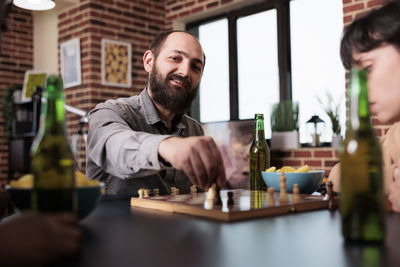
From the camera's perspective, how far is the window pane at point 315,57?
3355 mm

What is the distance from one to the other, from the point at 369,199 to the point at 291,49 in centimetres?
331

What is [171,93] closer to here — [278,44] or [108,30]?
[278,44]

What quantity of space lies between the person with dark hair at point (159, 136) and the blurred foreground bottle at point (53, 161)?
354mm

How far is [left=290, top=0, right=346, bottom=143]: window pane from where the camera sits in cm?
336

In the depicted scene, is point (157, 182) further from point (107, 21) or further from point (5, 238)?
point (107, 21)

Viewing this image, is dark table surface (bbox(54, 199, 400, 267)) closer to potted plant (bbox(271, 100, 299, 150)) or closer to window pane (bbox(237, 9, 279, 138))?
potted plant (bbox(271, 100, 299, 150))

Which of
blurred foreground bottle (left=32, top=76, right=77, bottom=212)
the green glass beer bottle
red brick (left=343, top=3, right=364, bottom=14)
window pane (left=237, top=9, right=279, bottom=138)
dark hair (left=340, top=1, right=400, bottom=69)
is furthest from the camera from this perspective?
window pane (left=237, top=9, right=279, bottom=138)

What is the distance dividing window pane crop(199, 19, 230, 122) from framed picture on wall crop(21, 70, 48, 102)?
1873 millimetres

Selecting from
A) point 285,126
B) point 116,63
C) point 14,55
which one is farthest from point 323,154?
point 14,55

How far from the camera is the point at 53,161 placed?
2.00 feet

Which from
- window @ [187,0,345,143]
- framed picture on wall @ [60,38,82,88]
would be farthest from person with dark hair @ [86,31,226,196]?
framed picture on wall @ [60,38,82,88]

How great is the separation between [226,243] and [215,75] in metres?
3.83

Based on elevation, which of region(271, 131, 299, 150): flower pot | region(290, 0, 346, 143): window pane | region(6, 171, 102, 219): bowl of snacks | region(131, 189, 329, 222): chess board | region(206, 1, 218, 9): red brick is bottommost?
region(131, 189, 329, 222): chess board

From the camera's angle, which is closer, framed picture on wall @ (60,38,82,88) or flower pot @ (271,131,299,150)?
flower pot @ (271,131,299,150)
